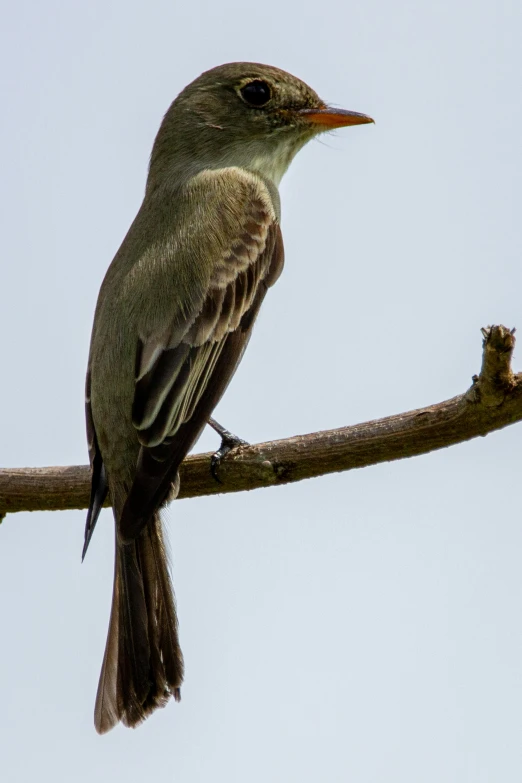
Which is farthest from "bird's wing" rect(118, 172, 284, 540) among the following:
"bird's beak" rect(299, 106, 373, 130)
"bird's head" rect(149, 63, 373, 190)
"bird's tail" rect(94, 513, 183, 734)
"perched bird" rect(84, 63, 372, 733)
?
"bird's beak" rect(299, 106, 373, 130)

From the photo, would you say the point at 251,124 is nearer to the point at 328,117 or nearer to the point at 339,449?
the point at 328,117

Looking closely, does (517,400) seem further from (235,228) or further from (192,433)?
(235,228)

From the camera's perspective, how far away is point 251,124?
7.41 meters

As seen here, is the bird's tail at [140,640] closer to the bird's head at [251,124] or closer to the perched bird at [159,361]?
the perched bird at [159,361]

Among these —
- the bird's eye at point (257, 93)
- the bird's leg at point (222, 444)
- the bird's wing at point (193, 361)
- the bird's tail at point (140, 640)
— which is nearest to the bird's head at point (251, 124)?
the bird's eye at point (257, 93)

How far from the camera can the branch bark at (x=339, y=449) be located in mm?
4949

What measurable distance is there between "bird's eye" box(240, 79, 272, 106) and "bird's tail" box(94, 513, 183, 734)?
9.55ft

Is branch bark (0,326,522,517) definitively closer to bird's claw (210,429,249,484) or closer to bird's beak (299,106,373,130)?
bird's claw (210,429,249,484)

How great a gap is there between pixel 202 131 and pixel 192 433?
99.0 inches

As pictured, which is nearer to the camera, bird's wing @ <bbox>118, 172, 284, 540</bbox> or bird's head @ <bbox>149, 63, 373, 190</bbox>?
bird's wing @ <bbox>118, 172, 284, 540</bbox>

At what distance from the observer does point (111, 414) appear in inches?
235

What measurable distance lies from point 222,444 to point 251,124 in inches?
90.2

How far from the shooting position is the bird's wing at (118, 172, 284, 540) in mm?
5645

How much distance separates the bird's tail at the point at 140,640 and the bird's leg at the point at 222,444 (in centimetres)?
38
